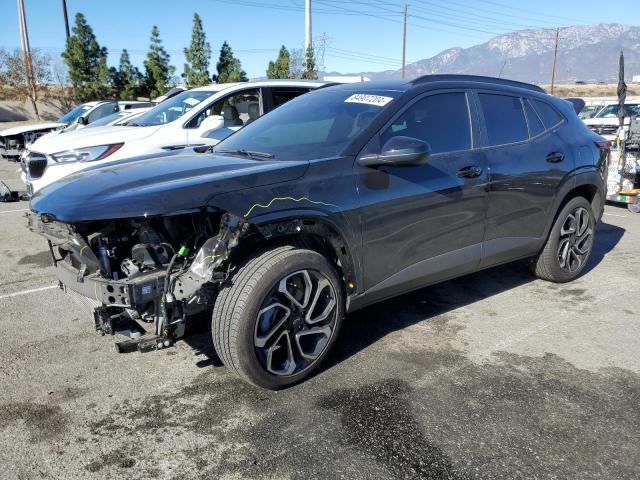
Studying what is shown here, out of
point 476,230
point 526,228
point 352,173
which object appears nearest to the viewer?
point 352,173

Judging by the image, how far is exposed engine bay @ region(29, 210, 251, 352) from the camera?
108 inches

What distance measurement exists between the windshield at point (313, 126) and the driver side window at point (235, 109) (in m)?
2.86

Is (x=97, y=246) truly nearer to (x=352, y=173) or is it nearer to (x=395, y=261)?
(x=352, y=173)

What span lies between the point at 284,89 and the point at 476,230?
15.1 ft

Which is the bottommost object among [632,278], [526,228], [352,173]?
[632,278]

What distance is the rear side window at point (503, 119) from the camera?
4.12m

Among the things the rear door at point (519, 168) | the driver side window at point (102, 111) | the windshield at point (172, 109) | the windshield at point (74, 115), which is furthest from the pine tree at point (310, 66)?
the rear door at point (519, 168)

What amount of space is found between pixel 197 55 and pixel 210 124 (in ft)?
115

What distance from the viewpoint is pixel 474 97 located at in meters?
4.07

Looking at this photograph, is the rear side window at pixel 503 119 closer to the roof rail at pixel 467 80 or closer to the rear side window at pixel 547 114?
the roof rail at pixel 467 80

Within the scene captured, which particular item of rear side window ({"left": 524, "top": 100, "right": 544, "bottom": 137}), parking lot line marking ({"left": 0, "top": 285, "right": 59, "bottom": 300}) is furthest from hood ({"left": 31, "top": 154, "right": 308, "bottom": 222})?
rear side window ({"left": 524, "top": 100, "right": 544, "bottom": 137})

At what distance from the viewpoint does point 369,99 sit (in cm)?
374

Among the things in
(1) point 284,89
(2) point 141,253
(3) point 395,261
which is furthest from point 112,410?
(1) point 284,89

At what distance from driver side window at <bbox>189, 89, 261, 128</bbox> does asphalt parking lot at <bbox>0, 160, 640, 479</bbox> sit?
11.2 feet
